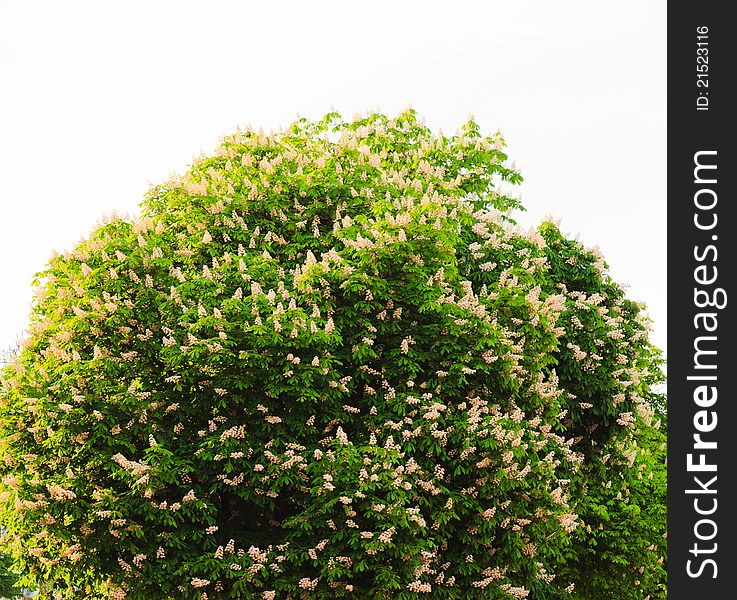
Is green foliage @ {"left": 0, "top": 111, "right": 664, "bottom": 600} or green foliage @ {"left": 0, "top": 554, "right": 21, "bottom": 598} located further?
green foliage @ {"left": 0, "top": 554, "right": 21, "bottom": 598}

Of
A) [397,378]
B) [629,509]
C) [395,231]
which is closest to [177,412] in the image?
[397,378]

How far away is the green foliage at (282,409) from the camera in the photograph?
1485 cm

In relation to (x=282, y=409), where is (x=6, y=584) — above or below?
below

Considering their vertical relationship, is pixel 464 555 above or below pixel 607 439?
below

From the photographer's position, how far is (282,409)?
15898mm

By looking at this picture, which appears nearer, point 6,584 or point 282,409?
point 282,409

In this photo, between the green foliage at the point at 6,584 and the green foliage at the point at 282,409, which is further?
the green foliage at the point at 6,584

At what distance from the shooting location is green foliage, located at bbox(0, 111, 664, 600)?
48.7ft
